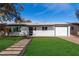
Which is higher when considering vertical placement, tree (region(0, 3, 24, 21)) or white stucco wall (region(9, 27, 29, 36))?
tree (region(0, 3, 24, 21))

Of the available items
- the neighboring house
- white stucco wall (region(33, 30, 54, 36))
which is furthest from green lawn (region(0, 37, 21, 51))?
the neighboring house

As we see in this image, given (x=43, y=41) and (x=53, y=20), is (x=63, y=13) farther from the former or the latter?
(x=43, y=41)

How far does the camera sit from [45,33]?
36.6ft

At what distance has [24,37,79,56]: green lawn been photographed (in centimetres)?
969

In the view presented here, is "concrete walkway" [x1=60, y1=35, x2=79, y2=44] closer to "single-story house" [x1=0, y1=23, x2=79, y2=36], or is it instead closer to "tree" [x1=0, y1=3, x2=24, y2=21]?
"single-story house" [x1=0, y1=23, x2=79, y2=36]

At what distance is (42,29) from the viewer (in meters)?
11.2

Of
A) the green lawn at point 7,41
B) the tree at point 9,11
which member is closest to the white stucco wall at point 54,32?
the green lawn at point 7,41

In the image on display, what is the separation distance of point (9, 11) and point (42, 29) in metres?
1.66

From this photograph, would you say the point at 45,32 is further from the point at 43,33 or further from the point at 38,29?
the point at 38,29

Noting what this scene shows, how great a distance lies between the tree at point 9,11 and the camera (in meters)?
10.1

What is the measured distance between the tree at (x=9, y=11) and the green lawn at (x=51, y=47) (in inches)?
52.6

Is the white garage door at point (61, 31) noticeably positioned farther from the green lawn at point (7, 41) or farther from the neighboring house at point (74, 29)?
the green lawn at point (7, 41)

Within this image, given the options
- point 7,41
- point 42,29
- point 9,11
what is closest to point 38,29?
point 42,29

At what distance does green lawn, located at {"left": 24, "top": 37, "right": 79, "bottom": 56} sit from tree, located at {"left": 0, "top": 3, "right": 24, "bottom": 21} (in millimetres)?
1335
